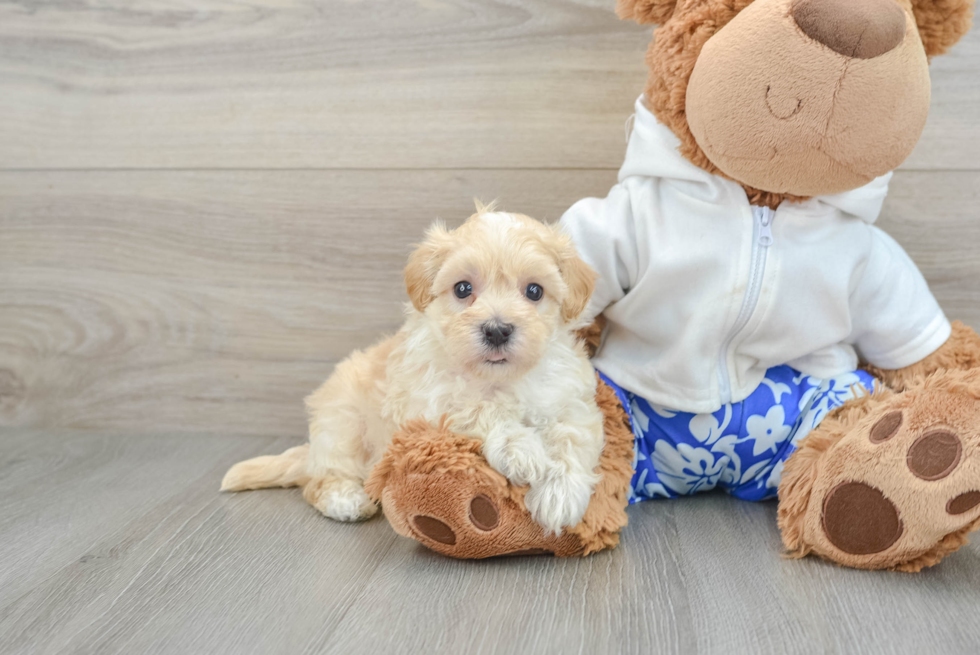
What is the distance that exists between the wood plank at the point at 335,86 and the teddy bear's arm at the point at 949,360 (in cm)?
35

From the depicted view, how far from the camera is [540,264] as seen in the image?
0.94 m

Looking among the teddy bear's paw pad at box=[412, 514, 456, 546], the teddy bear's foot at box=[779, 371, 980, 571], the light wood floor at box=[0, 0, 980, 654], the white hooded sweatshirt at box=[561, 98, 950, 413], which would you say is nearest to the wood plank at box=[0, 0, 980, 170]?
the light wood floor at box=[0, 0, 980, 654]

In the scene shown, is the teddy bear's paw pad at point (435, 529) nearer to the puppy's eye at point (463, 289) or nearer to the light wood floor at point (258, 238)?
the light wood floor at point (258, 238)

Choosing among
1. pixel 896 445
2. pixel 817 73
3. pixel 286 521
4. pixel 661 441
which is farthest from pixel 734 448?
pixel 286 521

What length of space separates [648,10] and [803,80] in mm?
258

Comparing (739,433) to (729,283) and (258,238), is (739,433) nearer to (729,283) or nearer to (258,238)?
(729,283)

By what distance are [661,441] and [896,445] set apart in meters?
0.34

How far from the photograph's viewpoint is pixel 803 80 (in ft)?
2.83

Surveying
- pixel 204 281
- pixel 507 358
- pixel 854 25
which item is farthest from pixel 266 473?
pixel 854 25

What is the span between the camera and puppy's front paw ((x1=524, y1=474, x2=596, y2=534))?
906 mm

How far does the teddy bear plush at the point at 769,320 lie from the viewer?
0.87 m

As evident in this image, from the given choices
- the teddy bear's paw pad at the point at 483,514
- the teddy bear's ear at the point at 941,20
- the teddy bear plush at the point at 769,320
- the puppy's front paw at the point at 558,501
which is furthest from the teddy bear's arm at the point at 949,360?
the teddy bear's paw pad at the point at 483,514

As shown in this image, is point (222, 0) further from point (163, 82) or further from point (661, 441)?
point (661, 441)

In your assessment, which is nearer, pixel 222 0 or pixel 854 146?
pixel 854 146
